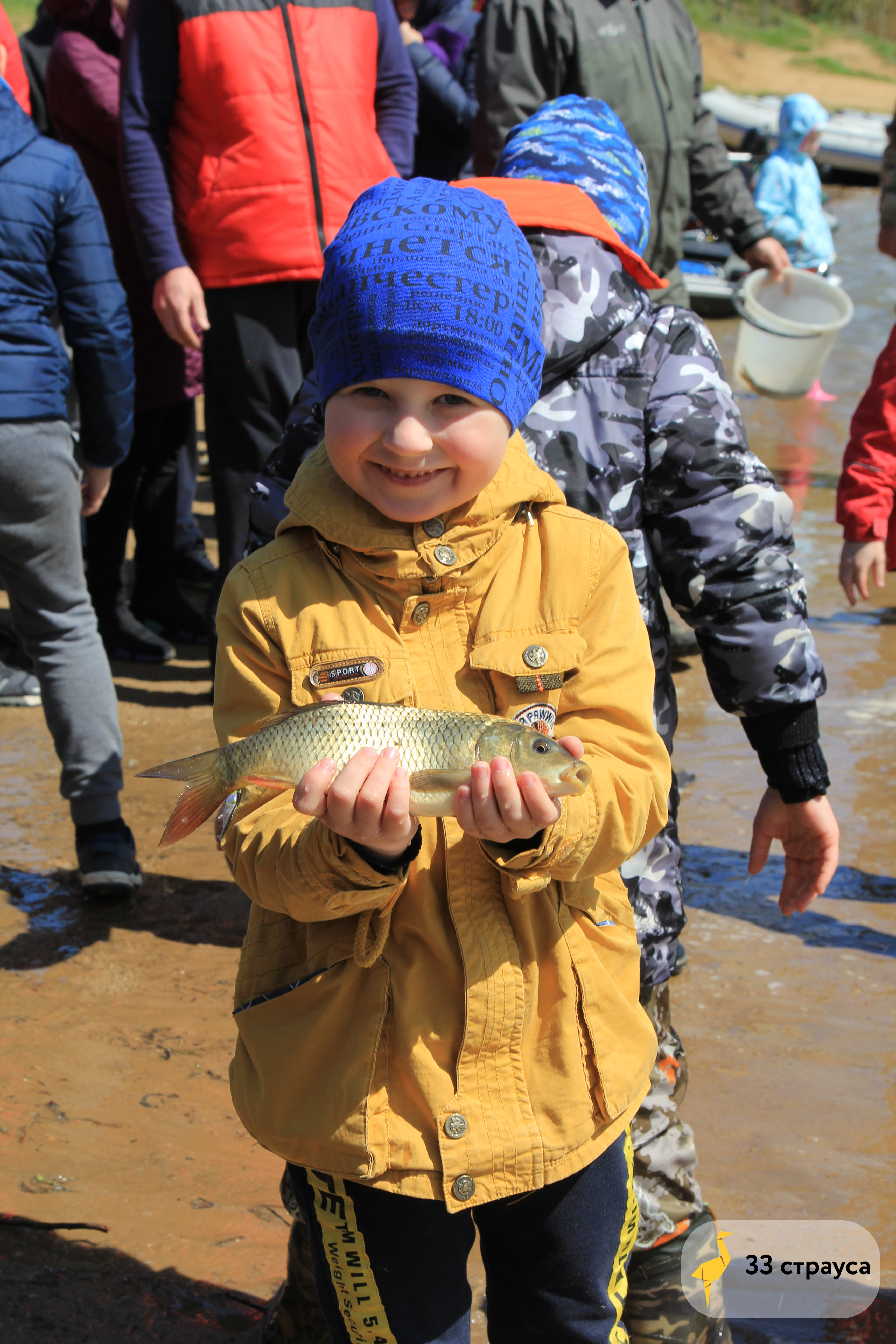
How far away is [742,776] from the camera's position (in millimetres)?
4895

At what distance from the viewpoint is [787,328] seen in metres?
8.32

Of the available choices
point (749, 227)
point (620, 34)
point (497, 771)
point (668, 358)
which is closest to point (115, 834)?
point (668, 358)

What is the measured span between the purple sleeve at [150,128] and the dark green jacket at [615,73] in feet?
4.03

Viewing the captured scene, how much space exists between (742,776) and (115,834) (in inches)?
91.8

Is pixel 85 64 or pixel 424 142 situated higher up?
pixel 85 64

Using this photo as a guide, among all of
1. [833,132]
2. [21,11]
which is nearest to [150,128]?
[21,11]

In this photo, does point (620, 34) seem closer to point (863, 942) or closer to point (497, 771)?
point (863, 942)

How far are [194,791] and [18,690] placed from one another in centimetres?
380

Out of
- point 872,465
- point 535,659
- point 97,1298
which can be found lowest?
point 97,1298

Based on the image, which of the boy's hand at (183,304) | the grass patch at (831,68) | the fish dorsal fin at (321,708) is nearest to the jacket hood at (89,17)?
the boy's hand at (183,304)

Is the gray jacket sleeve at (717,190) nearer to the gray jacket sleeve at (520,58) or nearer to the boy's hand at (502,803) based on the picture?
the gray jacket sleeve at (520,58)

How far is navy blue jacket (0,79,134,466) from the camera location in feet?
11.7

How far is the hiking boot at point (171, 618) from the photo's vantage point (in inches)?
235

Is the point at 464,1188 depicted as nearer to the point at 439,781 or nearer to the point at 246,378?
the point at 439,781
